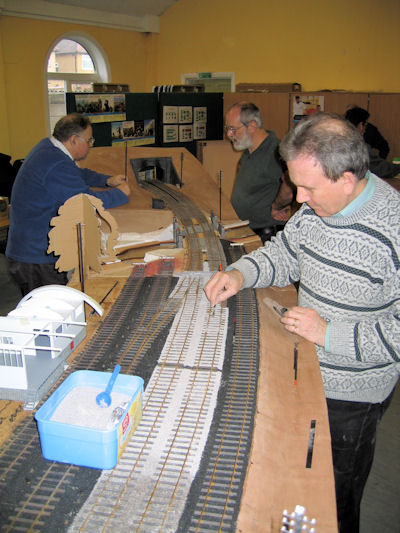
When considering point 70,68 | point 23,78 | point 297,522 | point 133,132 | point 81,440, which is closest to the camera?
point 297,522

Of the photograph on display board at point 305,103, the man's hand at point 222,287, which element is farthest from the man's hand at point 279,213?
the photograph on display board at point 305,103

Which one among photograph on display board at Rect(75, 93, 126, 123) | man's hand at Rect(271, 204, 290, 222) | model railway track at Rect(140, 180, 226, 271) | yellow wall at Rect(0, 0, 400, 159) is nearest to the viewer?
model railway track at Rect(140, 180, 226, 271)

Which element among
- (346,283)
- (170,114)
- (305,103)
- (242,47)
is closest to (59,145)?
(346,283)

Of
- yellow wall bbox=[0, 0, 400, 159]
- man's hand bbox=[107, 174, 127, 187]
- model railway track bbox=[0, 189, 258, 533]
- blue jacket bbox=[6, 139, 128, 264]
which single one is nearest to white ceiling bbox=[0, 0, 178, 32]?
yellow wall bbox=[0, 0, 400, 159]

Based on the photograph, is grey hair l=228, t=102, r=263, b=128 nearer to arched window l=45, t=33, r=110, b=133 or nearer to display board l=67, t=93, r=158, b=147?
display board l=67, t=93, r=158, b=147

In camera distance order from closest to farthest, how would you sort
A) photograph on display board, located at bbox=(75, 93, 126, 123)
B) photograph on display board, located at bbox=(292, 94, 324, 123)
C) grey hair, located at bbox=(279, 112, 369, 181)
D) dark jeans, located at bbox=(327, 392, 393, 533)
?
grey hair, located at bbox=(279, 112, 369, 181) < dark jeans, located at bbox=(327, 392, 393, 533) < photograph on display board, located at bbox=(75, 93, 126, 123) < photograph on display board, located at bbox=(292, 94, 324, 123)

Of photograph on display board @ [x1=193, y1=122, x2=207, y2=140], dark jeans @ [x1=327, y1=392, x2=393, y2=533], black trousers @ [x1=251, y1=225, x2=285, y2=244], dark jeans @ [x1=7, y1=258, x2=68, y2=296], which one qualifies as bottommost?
dark jeans @ [x1=327, y1=392, x2=393, y2=533]

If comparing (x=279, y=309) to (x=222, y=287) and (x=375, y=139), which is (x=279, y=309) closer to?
(x=222, y=287)

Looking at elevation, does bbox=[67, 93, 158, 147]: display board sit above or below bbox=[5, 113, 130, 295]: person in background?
above

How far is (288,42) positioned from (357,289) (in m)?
8.96

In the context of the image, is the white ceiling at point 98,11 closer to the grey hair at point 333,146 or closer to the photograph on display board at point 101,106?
the photograph on display board at point 101,106

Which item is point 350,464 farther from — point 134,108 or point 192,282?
point 134,108

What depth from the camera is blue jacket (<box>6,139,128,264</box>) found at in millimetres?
3377

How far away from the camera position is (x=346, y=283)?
6.29ft
